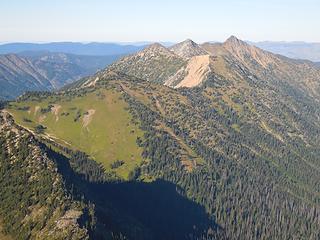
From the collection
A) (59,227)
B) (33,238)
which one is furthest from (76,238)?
(33,238)

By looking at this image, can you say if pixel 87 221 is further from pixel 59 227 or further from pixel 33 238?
pixel 33 238

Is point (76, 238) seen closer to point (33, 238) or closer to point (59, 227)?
point (59, 227)

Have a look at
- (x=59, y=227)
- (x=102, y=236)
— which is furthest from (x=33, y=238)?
(x=102, y=236)

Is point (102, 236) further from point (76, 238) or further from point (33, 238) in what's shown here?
point (33, 238)

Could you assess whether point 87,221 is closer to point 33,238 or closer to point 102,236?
point 102,236

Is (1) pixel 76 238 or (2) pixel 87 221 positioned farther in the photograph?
(2) pixel 87 221

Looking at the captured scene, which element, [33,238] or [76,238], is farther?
[33,238]

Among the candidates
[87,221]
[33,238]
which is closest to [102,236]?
[87,221]
